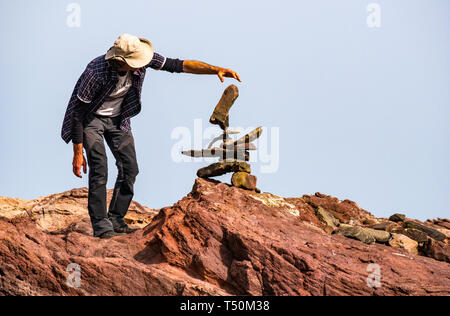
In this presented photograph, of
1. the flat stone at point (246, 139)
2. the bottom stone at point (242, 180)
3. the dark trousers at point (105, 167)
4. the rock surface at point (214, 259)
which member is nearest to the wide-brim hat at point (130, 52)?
the dark trousers at point (105, 167)

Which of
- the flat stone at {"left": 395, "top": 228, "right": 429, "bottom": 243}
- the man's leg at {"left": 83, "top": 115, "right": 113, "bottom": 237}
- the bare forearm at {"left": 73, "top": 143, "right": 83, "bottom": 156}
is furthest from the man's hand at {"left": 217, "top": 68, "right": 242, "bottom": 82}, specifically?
the flat stone at {"left": 395, "top": 228, "right": 429, "bottom": 243}

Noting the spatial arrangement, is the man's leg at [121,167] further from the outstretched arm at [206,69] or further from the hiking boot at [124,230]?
the outstretched arm at [206,69]

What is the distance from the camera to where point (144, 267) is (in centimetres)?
854

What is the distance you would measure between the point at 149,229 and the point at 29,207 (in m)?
6.05

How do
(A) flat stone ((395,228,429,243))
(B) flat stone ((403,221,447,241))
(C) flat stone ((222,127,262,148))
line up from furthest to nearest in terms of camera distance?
(B) flat stone ((403,221,447,241)) → (A) flat stone ((395,228,429,243)) → (C) flat stone ((222,127,262,148))

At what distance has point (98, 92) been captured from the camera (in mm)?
10078

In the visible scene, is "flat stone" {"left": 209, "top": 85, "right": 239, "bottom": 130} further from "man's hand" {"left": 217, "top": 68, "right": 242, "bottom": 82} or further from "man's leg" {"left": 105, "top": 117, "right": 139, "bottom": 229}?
"man's leg" {"left": 105, "top": 117, "right": 139, "bottom": 229}

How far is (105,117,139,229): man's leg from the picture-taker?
10.6 m

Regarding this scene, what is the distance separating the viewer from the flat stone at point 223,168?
36.4ft

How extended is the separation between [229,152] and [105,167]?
2.53 m

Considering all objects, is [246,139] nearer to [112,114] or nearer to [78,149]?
[112,114]

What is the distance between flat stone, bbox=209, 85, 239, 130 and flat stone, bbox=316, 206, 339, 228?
274 cm
